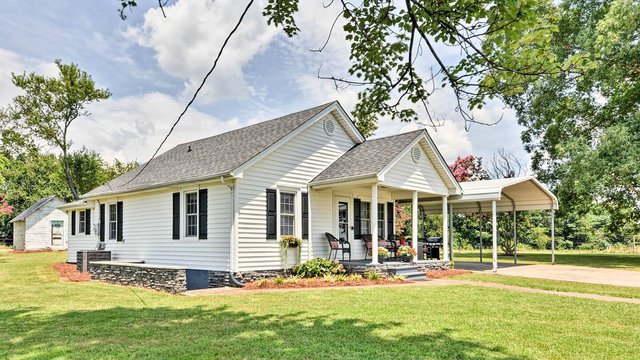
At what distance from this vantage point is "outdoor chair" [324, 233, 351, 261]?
14.3 meters

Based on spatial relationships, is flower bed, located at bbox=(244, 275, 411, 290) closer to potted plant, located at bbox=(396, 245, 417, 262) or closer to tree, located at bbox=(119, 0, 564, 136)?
potted plant, located at bbox=(396, 245, 417, 262)

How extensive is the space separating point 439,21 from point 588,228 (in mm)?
38490

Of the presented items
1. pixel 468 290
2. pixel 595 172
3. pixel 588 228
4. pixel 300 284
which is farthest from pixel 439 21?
pixel 588 228

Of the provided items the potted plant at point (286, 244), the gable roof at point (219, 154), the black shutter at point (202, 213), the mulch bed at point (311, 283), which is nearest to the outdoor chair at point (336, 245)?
the potted plant at point (286, 244)

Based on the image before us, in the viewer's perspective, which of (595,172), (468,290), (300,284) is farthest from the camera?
(595,172)

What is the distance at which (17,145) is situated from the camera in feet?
117

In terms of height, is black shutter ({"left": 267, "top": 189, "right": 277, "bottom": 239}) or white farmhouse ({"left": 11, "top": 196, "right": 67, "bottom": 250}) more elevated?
black shutter ({"left": 267, "top": 189, "right": 277, "bottom": 239})

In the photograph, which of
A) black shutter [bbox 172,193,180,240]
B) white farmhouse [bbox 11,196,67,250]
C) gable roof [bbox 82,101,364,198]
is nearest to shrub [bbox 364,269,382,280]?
gable roof [bbox 82,101,364,198]

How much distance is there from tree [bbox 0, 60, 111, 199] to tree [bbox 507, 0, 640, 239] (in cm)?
3013

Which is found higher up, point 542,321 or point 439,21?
point 439,21

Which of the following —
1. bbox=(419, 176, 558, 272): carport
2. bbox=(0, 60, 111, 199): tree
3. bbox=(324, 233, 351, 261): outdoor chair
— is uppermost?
bbox=(0, 60, 111, 199): tree

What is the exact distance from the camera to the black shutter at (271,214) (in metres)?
13.3

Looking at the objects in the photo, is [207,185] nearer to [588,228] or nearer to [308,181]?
[308,181]

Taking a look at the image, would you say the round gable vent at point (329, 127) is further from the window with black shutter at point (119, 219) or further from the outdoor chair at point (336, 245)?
the window with black shutter at point (119, 219)
